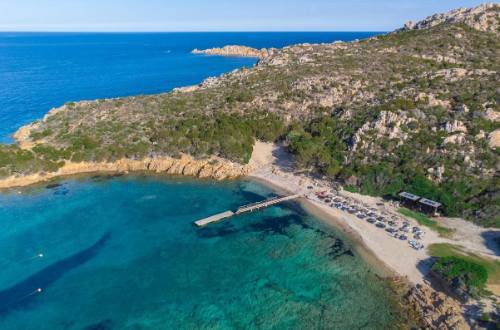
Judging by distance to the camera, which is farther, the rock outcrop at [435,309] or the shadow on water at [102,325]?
the shadow on water at [102,325]

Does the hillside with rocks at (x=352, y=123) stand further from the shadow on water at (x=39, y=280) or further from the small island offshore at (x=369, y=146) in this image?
the shadow on water at (x=39, y=280)

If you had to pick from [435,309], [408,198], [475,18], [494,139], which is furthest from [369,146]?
[475,18]

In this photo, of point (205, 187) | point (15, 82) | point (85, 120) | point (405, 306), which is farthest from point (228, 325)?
point (15, 82)

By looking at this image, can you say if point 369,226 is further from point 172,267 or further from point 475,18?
point 475,18

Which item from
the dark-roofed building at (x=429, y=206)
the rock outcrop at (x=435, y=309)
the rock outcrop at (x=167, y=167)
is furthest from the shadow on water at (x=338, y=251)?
the rock outcrop at (x=167, y=167)

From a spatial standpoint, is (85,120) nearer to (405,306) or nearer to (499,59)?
(405,306)

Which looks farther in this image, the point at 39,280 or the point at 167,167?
the point at 167,167
